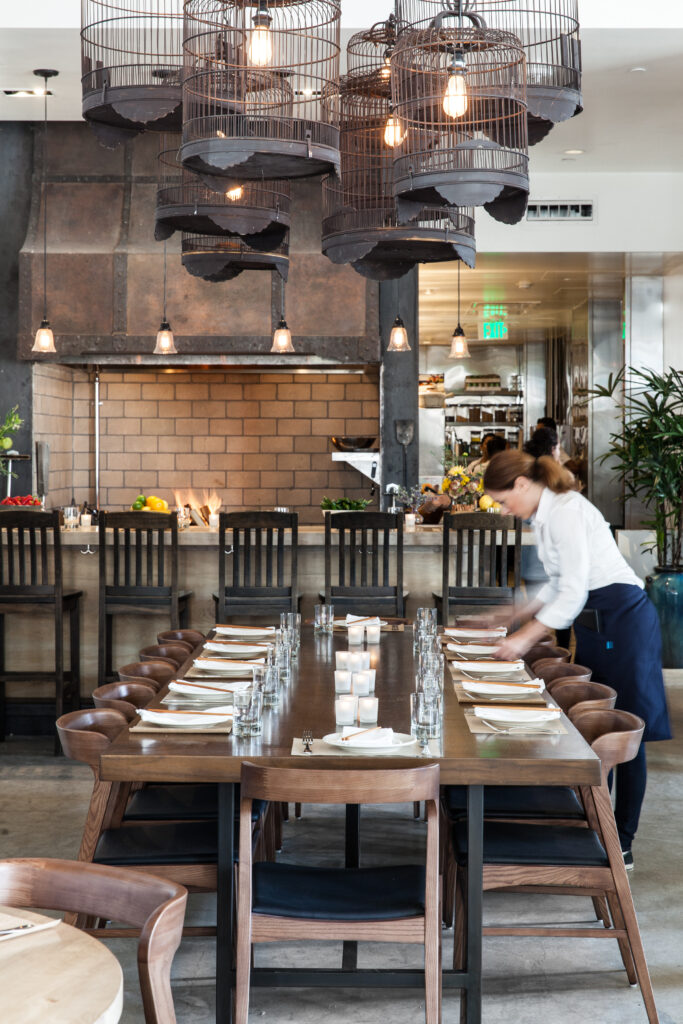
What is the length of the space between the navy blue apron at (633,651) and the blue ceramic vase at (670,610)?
363 cm

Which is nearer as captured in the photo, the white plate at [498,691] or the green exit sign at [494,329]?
the white plate at [498,691]

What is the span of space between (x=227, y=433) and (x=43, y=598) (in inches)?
161

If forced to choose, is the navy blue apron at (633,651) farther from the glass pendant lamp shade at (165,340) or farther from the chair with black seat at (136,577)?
the glass pendant lamp shade at (165,340)

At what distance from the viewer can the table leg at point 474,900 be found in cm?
279

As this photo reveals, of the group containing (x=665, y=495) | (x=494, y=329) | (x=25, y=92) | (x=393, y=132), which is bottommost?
(x=665, y=495)

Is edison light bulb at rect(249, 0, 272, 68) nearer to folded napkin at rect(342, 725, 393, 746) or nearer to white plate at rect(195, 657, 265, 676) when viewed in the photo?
white plate at rect(195, 657, 265, 676)

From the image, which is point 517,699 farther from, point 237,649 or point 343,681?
point 237,649

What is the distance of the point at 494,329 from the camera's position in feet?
48.6

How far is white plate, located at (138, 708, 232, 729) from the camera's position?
3021mm

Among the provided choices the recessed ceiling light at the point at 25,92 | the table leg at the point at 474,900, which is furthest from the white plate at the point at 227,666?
the recessed ceiling light at the point at 25,92

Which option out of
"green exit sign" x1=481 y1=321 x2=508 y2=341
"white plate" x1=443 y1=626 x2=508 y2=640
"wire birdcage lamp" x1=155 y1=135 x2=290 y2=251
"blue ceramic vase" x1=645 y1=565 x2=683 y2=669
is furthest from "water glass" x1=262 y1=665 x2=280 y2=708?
"green exit sign" x1=481 y1=321 x2=508 y2=341

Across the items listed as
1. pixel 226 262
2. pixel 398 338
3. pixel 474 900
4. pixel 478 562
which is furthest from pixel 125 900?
pixel 398 338

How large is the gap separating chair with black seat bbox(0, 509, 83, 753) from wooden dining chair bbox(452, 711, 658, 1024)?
326 cm

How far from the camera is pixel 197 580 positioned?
6516 millimetres
